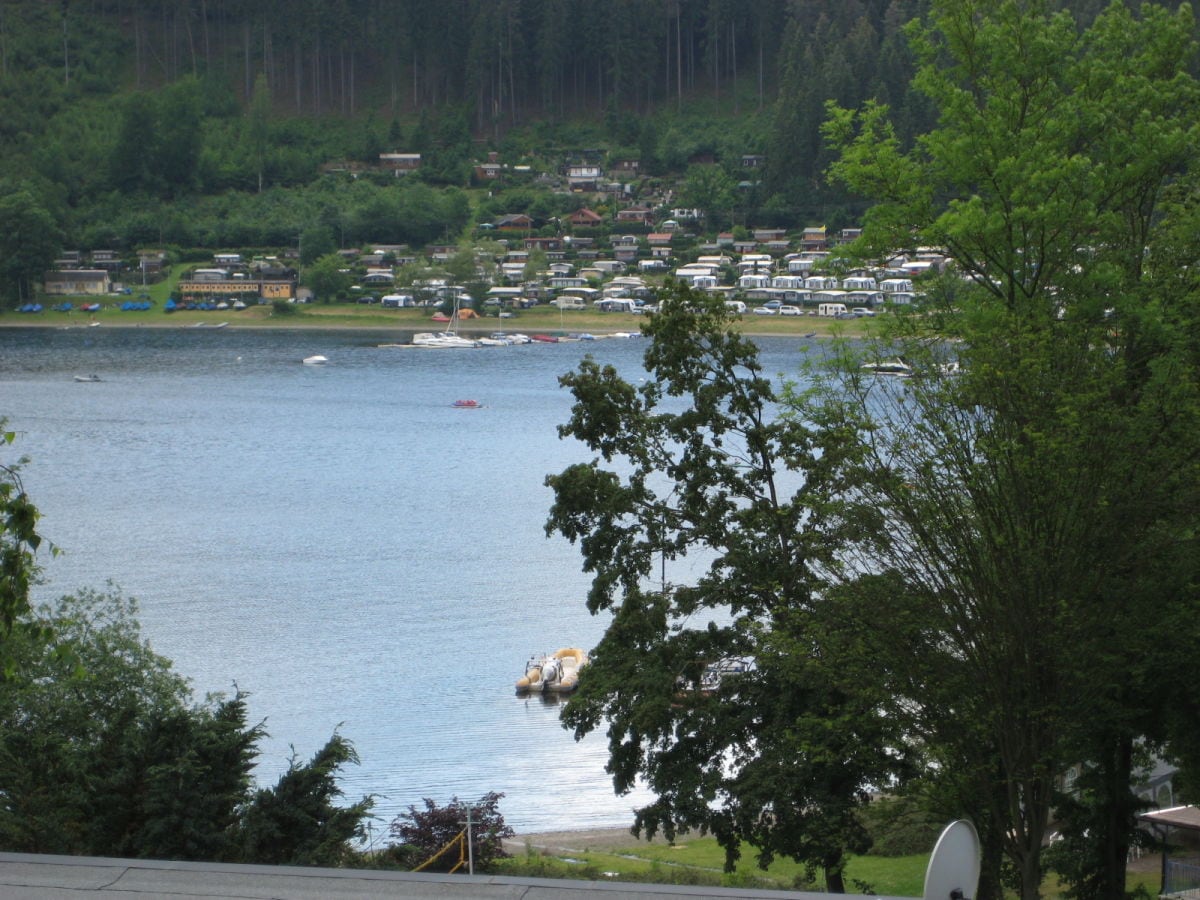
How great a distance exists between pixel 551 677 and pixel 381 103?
350 ft

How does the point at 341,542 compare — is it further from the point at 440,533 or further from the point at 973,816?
the point at 973,816

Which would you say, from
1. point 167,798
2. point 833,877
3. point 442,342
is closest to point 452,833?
point 167,798

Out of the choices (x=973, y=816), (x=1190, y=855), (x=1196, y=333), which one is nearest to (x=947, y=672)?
(x=973, y=816)

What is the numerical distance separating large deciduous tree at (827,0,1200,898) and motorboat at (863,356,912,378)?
8.6 inches

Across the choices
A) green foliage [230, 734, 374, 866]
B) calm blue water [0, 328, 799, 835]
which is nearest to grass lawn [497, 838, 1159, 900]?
calm blue water [0, 328, 799, 835]

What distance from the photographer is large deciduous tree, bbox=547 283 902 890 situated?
1053 cm

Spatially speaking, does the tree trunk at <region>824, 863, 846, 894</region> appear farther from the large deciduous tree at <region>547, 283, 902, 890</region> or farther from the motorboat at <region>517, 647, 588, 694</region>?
the motorboat at <region>517, 647, 588, 694</region>

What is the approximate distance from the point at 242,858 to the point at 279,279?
8403cm

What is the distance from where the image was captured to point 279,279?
90.6m

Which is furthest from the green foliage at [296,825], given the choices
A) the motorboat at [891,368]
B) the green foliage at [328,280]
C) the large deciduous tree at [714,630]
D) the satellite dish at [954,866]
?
the green foliage at [328,280]

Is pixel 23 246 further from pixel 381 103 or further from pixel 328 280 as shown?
pixel 381 103

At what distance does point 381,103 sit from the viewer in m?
124

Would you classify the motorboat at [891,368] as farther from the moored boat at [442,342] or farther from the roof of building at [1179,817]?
the moored boat at [442,342]

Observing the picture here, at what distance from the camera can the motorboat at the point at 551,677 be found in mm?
23050
